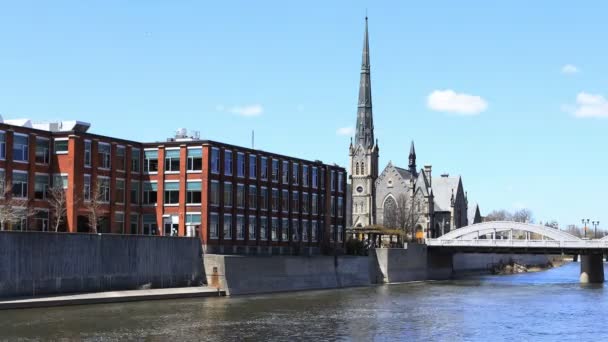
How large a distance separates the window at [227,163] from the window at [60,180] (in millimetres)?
17922

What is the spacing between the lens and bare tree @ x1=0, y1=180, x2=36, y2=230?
242ft

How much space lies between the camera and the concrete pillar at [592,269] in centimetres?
12559

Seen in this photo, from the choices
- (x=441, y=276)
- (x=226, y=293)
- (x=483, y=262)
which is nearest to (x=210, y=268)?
(x=226, y=293)

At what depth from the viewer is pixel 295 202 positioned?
108m

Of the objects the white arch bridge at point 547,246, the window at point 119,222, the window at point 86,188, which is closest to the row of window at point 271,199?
the window at point 119,222

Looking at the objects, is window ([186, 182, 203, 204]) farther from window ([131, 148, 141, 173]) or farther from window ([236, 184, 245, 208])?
window ([236, 184, 245, 208])

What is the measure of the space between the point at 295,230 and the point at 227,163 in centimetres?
1769

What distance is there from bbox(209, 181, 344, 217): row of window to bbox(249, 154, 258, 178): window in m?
1.36

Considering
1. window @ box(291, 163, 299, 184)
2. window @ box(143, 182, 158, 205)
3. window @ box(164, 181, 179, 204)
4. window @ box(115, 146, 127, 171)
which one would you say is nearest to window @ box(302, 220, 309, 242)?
window @ box(291, 163, 299, 184)

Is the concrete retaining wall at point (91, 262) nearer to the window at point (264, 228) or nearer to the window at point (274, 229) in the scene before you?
the window at point (264, 228)

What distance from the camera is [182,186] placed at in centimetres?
9044

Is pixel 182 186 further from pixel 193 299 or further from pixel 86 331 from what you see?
pixel 86 331

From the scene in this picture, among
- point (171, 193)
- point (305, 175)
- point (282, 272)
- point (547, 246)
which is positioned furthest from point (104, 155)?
point (547, 246)

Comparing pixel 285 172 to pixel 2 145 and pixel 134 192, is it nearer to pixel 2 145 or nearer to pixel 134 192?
pixel 134 192
